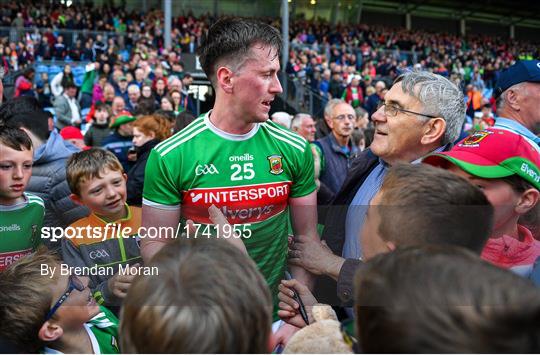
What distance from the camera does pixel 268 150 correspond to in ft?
6.59

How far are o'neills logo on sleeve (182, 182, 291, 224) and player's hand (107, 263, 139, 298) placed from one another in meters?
0.34

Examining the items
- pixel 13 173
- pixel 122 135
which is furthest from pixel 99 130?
pixel 13 173

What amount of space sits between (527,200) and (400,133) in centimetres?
57

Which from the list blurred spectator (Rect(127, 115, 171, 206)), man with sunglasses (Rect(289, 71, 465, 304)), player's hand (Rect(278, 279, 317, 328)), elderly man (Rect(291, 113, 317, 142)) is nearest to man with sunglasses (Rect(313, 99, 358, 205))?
elderly man (Rect(291, 113, 317, 142))

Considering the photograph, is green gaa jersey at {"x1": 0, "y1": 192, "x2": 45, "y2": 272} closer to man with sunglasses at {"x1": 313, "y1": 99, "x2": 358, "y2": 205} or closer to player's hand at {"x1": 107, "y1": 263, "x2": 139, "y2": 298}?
player's hand at {"x1": 107, "y1": 263, "x2": 139, "y2": 298}

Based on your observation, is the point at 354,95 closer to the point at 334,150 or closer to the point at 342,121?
the point at 342,121

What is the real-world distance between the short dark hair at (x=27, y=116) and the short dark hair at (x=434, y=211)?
8.93ft

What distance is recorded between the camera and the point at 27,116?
340 cm

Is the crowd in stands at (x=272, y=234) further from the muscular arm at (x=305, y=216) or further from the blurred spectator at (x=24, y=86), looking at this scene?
the blurred spectator at (x=24, y=86)

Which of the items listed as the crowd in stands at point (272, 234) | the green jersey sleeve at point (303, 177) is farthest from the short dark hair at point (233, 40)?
the green jersey sleeve at point (303, 177)

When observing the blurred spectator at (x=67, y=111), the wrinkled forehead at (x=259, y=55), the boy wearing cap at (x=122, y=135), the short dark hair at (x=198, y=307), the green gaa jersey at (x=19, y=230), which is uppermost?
the wrinkled forehead at (x=259, y=55)

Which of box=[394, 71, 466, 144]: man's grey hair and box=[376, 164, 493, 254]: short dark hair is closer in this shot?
box=[376, 164, 493, 254]: short dark hair

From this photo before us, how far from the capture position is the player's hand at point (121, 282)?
1557 millimetres

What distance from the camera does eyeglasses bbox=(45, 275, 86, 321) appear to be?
5.35ft
